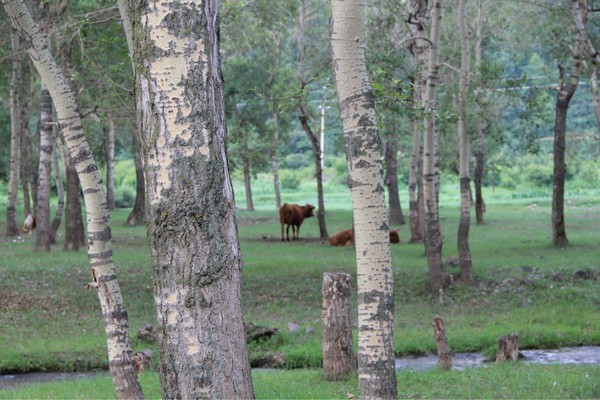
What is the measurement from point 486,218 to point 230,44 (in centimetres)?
1554

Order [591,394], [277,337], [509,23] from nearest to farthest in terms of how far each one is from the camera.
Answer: [591,394] → [277,337] → [509,23]

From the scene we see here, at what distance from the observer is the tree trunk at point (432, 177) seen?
58.0 ft

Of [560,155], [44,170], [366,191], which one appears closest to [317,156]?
[560,155]

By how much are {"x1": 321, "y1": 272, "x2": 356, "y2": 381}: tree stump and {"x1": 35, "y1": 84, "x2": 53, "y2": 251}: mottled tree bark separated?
13.7m

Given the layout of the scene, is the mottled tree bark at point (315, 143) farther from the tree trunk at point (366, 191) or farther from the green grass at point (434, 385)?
the tree trunk at point (366, 191)

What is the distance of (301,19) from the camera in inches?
1404

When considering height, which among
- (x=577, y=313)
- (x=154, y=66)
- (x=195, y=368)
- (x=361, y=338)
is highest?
(x=154, y=66)

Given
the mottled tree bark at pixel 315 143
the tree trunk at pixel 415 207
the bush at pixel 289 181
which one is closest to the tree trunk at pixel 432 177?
the mottled tree bark at pixel 315 143

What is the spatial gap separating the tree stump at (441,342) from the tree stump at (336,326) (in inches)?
48.9

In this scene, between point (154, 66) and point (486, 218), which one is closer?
point (154, 66)

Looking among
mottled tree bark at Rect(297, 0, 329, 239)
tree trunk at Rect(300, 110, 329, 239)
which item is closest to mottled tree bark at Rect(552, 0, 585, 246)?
mottled tree bark at Rect(297, 0, 329, 239)

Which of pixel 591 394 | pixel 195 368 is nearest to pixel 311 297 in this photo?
pixel 591 394

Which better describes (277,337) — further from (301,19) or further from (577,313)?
(301,19)

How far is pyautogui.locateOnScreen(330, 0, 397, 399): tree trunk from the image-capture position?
665cm
